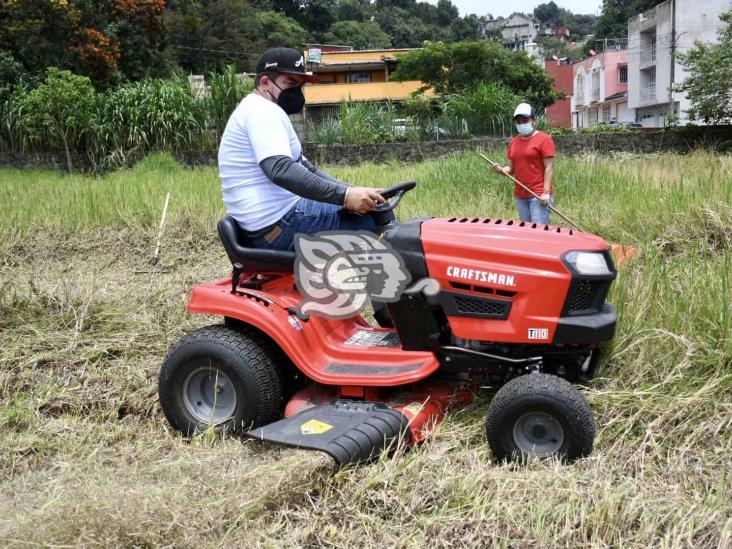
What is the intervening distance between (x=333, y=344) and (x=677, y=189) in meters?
4.45

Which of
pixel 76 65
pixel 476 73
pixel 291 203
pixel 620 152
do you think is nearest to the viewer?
pixel 291 203

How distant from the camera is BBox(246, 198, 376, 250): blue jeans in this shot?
332 centimetres

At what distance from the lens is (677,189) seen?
21.7 feet

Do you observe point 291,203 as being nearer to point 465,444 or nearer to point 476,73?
point 465,444

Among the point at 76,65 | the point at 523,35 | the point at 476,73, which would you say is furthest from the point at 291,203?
the point at 523,35

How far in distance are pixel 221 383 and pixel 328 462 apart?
2.80ft

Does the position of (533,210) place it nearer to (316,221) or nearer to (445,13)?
(316,221)

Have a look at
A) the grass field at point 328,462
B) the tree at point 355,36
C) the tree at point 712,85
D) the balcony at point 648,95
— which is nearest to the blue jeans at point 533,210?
the grass field at point 328,462

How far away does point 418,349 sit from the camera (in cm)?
316

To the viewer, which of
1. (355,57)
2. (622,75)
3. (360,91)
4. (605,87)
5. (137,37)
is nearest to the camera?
(137,37)

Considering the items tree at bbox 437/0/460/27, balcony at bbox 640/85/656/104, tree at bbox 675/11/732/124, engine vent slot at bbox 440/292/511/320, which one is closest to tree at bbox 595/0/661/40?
balcony at bbox 640/85/656/104

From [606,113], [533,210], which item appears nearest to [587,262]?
[533,210]

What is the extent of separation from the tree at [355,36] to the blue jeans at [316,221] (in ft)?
233

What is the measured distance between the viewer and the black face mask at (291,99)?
3451mm
